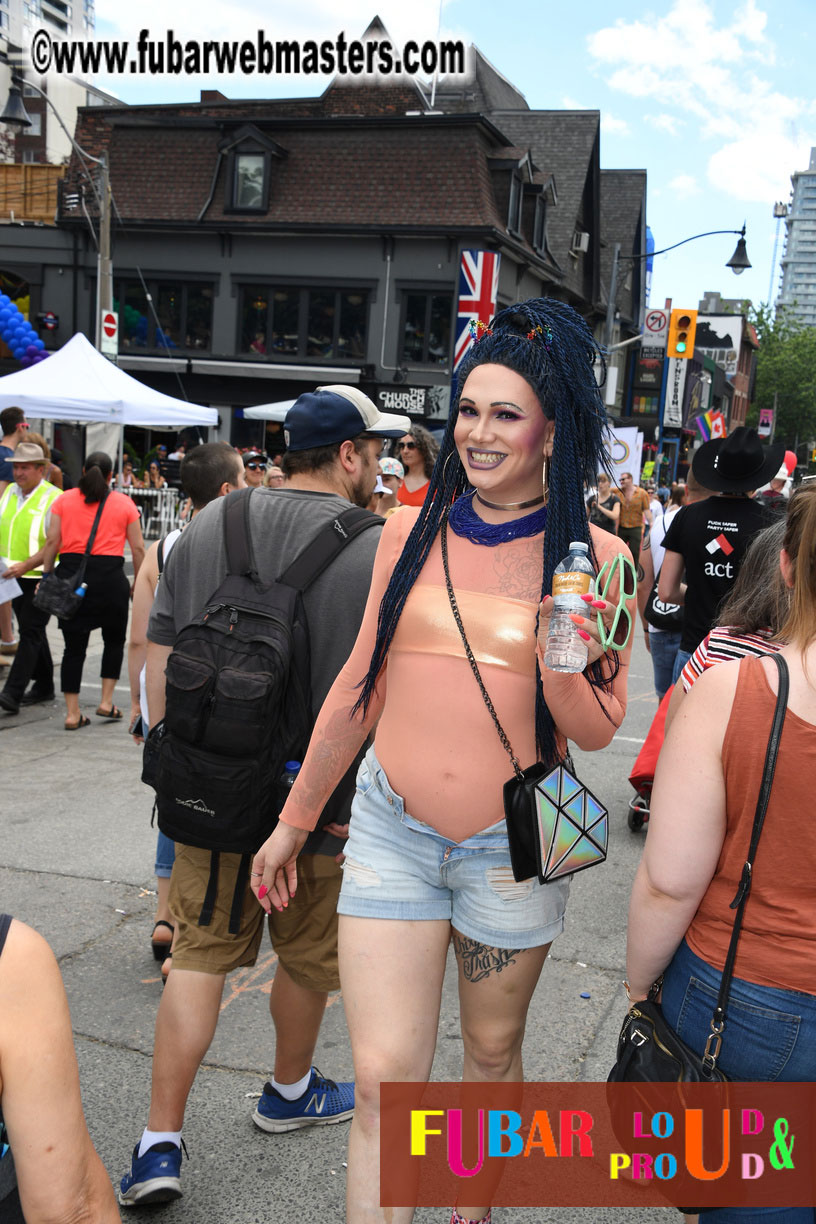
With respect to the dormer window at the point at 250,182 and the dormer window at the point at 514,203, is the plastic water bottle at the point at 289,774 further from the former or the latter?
the dormer window at the point at 250,182

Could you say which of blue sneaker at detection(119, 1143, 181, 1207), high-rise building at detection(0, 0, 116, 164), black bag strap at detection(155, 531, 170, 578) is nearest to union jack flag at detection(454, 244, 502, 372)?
black bag strap at detection(155, 531, 170, 578)

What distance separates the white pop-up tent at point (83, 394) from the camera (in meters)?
12.4

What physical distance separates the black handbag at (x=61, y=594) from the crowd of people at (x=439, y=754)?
168 inches

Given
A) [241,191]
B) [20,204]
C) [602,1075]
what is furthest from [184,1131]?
[20,204]

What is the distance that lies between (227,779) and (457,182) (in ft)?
80.5

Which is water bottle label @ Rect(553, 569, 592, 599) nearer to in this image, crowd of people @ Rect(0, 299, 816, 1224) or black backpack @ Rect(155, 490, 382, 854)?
crowd of people @ Rect(0, 299, 816, 1224)

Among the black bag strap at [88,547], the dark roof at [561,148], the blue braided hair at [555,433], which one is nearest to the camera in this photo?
the blue braided hair at [555,433]

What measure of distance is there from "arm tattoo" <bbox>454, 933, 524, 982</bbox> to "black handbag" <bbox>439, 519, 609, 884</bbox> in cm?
16

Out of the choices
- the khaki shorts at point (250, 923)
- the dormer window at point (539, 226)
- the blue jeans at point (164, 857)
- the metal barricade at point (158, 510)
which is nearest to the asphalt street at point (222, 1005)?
the blue jeans at point (164, 857)

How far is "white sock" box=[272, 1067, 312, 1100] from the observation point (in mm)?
2918

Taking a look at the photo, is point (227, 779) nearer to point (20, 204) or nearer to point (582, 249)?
point (20, 204)

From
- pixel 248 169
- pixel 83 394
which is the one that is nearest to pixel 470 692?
pixel 83 394

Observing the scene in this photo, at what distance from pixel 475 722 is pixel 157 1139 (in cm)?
139

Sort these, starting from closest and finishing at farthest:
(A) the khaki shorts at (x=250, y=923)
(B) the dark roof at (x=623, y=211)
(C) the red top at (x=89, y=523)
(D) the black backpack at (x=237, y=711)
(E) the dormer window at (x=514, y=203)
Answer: (D) the black backpack at (x=237, y=711)
(A) the khaki shorts at (x=250, y=923)
(C) the red top at (x=89, y=523)
(E) the dormer window at (x=514, y=203)
(B) the dark roof at (x=623, y=211)
